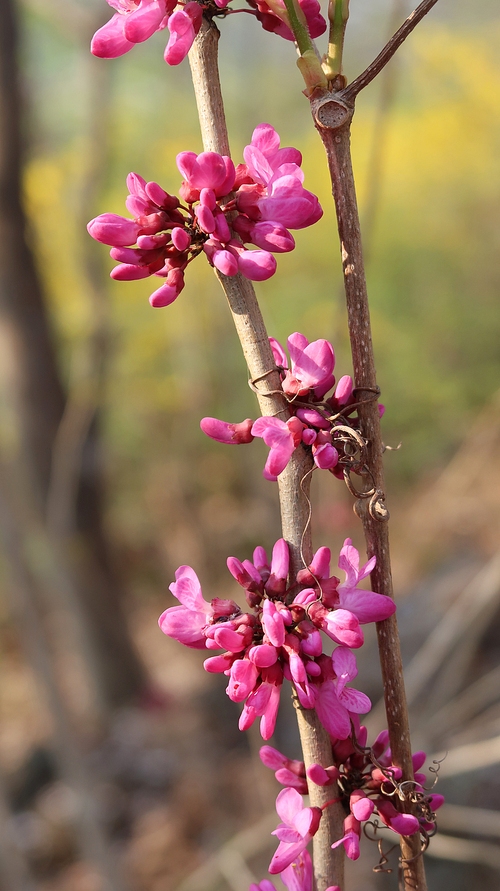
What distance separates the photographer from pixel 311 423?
0.57 m

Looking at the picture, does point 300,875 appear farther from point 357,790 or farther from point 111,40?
point 111,40

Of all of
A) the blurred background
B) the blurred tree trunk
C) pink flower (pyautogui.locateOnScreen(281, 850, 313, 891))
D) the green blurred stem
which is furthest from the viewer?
the blurred tree trunk

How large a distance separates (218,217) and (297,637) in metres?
0.36

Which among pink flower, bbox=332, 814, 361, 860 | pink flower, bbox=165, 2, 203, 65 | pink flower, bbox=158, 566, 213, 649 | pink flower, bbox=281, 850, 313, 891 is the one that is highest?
pink flower, bbox=165, 2, 203, 65

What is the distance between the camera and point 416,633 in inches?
134

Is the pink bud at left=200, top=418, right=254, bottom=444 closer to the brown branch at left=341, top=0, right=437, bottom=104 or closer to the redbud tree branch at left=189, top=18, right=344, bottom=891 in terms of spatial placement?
the redbud tree branch at left=189, top=18, right=344, bottom=891

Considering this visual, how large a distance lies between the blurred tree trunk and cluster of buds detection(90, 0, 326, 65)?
3250mm

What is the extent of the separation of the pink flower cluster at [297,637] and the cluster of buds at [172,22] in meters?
0.43

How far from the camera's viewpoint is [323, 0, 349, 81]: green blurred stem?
20.6 inches

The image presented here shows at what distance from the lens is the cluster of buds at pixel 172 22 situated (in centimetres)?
55

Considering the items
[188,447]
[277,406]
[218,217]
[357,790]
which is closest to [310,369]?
[277,406]

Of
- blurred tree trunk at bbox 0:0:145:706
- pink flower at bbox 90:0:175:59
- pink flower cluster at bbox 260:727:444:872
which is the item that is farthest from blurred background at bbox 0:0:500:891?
pink flower at bbox 90:0:175:59

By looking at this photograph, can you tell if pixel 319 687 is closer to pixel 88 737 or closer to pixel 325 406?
pixel 325 406

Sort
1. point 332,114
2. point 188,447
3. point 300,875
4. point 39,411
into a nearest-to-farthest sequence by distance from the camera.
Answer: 1. point 332,114
2. point 300,875
3. point 39,411
4. point 188,447
